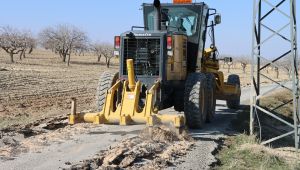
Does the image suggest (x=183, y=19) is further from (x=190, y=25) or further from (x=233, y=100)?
(x=233, y=100)

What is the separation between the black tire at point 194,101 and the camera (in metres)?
11.4

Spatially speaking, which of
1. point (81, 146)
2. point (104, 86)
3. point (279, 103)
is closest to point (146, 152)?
point (81, 146)

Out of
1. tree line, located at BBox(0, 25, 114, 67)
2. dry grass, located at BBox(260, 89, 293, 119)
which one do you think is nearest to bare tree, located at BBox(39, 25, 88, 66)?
tree line, located at BBox(0, 25, 114, 67)

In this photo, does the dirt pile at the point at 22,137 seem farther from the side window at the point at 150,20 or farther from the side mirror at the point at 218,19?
the side mirror at the point at 218,19

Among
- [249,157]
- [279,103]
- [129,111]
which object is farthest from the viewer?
[279,103]

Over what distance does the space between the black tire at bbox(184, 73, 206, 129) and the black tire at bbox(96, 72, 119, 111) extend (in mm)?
1843

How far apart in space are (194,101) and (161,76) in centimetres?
96

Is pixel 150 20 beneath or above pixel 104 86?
above

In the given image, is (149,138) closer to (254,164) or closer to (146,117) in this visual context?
(146,117)

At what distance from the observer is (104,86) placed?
1211 centimetres

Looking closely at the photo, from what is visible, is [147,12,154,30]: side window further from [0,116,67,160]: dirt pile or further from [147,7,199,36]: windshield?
[0,116,67,160]: dirt pile

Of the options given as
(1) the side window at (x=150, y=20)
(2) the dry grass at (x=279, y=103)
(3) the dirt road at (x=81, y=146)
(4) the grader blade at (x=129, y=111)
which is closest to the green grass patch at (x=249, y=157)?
(3) the dirt road at (x=81, y=146)

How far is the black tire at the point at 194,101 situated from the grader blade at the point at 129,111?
0.85 meters

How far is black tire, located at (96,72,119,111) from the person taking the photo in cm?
1189
